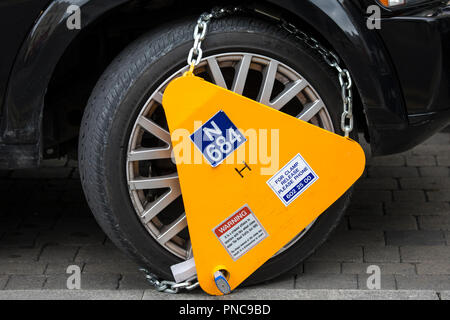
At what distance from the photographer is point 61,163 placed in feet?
16.8

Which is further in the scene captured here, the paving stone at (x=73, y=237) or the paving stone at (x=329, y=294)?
the paving stone at (x=73, y=237)

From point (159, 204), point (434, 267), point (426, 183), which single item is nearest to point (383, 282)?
point (434, 267)

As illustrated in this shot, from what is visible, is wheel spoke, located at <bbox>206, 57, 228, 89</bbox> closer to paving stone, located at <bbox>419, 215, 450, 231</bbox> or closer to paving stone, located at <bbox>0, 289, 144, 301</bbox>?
paving stone, located at <bbox>0, 289, 144, 301</bbox>

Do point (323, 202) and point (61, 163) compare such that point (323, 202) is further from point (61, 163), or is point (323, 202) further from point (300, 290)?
point (61, 163)

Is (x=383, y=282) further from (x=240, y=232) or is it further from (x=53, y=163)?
(x=53, y=163)

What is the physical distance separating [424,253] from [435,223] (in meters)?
0.38

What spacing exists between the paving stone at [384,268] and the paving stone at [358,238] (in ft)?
0.78

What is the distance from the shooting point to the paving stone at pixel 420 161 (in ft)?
16.3

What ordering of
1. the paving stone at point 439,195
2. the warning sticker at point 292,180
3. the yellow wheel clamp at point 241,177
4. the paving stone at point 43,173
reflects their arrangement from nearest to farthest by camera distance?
the yellow wheel clamp at point 241,177, the warning sticker at point 292,180, the paving stone at point 439,195, the paving stone at point 43,173

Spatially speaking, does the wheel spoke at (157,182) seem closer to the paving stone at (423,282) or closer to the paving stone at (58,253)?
the paving stone at (58,253)

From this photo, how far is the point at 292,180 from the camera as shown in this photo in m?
3.36

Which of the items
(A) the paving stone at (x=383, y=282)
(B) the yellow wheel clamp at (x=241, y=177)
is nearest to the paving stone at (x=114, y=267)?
(B) the yellow wheel clamp at (x=241, y=177)

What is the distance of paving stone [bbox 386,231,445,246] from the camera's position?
3.93 m
